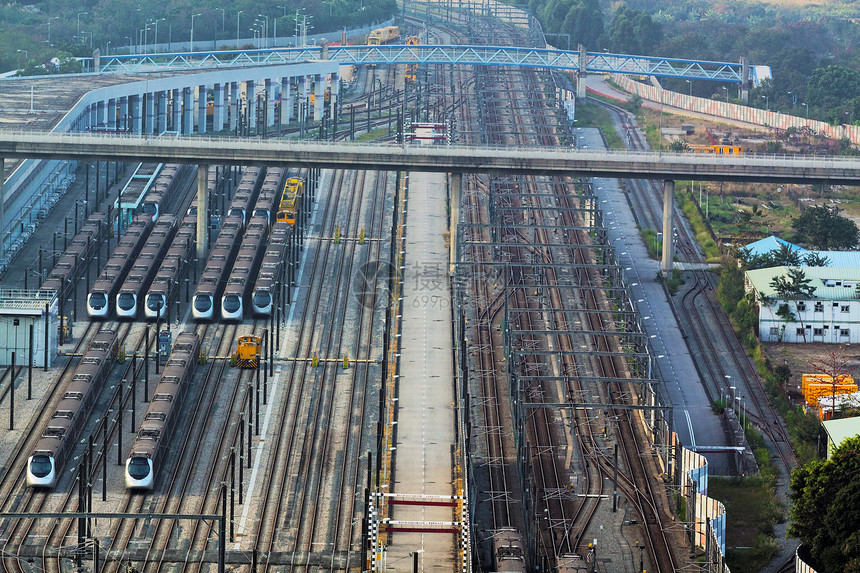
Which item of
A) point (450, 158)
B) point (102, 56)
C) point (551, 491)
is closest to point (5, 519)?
point (551, 491)

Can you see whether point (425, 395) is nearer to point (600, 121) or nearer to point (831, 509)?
point (831, 509)

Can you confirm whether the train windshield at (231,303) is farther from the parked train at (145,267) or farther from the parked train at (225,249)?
the parked train at (145,267)

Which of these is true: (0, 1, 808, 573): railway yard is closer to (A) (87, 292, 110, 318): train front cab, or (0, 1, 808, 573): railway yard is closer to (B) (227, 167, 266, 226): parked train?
(A) (87, 292, 110, 318): train front cab

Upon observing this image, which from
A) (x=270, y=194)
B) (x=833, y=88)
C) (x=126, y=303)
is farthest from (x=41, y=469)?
(x=833, y=88)

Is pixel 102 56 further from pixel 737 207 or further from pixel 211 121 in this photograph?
pixel 737 207

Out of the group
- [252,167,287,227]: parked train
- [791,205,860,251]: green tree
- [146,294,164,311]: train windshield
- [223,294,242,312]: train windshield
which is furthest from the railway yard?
[791,205,860,251]: green tree

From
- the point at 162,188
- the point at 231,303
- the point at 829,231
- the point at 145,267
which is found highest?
the point at 829,231
